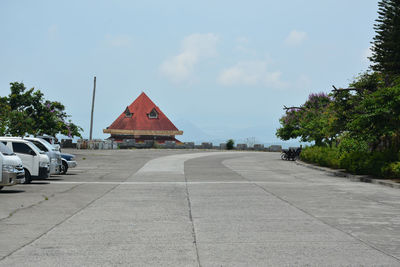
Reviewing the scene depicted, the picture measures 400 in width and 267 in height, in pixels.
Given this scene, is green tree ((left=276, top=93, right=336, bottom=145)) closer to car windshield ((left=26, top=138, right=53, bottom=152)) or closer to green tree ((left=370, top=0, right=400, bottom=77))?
green tree ((left=370, top=0, right=400, bottom=77))

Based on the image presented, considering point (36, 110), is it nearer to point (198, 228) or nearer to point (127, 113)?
point (198, 228)

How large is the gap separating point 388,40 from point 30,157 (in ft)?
87.6

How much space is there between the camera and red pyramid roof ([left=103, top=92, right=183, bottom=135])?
102 meters

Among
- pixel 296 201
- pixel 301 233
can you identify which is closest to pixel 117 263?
pixel 301 233

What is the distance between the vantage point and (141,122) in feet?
341

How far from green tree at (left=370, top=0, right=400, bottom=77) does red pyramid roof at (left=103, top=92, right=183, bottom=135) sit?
6786 cm

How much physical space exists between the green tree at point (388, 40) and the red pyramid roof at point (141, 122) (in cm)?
6786

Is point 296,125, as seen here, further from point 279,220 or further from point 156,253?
point 156,253

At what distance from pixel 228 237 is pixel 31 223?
404 cm

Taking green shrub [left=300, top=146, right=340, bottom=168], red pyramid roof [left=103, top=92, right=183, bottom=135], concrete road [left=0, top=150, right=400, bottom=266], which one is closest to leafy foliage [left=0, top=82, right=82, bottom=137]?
green shrub [left=300, top=146, right=340, bottom=168]

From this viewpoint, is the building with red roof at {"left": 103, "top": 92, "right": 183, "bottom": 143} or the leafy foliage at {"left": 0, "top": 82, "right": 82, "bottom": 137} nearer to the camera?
the leafy foliage at {"left": 0, "top": 82, "right": 82, "bottom": 137}

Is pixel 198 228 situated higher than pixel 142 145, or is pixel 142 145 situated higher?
pixel 142 145

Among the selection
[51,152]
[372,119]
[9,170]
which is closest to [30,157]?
[51,152]

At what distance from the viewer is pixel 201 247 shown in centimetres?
766
